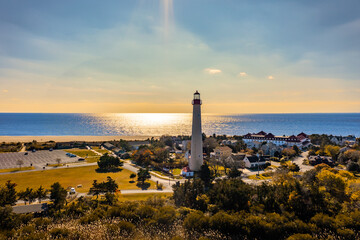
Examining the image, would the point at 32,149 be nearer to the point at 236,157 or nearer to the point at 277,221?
the point at 236,157

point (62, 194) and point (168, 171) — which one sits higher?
point (62, 194)

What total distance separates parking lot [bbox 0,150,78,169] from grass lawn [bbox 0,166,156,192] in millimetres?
10926

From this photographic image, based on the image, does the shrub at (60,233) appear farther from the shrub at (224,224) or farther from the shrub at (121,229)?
the shrub at (224,224)

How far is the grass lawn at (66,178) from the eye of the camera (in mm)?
36750

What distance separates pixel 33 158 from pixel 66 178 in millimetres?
29423

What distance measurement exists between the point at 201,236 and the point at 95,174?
35817mm

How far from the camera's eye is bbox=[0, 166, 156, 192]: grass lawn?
36750 mm

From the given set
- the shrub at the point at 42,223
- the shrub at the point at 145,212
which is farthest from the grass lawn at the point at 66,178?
the shrub at the point at 145,212

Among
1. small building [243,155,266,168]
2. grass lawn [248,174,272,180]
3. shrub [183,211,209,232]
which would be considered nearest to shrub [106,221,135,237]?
shrub [183,211,209,232]

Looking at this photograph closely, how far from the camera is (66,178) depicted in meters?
41.4

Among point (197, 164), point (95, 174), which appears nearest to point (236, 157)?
point (197, 164)

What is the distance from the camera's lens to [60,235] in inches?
602

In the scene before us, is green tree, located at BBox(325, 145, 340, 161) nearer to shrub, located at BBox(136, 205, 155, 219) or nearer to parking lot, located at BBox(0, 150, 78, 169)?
shrub, located at BBox(136, 205, 155, 219)

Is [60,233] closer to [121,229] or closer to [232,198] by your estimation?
[121,229]
